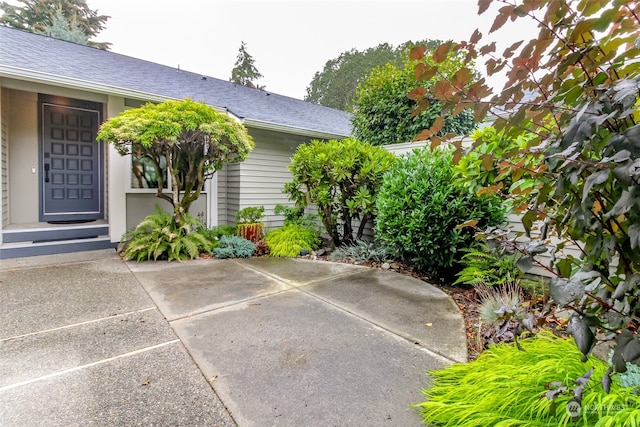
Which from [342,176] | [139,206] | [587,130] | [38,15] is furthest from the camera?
[38,15]

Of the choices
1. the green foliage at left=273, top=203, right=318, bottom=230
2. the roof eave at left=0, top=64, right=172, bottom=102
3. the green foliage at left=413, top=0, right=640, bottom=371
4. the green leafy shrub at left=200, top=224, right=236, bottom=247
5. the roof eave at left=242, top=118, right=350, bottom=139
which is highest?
the roof eave at left=0, top=64, right=172, bottom=102

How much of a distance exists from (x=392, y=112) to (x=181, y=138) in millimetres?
4652

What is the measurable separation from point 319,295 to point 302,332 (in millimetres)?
923

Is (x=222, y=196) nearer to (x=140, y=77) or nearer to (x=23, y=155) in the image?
(x=140, y=77)

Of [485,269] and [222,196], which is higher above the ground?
[222,196]

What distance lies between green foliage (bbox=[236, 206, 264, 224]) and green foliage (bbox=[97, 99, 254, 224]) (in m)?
1.11

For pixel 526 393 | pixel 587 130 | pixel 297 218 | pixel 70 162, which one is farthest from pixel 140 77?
pixel 526 393

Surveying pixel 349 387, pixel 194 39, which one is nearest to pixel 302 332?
pixel 349 387

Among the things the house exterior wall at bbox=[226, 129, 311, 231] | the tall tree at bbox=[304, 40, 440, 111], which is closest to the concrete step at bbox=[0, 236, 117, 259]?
the house exterior wall at bbox=[226, 129, 311, 231]

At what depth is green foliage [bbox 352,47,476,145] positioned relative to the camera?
680 cm

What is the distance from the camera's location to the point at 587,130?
0.78 meters

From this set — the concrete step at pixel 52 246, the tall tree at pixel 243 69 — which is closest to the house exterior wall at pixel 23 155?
the concrete step at pixel 52 246

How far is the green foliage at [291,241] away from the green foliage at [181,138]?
160cm

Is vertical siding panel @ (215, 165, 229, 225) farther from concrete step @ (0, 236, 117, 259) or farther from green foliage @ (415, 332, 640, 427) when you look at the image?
green foliage @ (415, 332, 640, 427)
